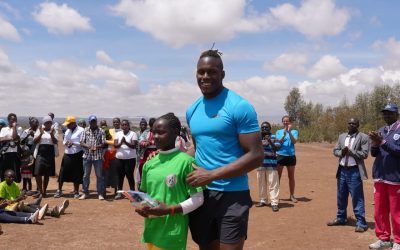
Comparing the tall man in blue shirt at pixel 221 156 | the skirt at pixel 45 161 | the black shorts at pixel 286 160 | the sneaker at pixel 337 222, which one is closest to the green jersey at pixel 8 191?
the skirt at pixel 45 161

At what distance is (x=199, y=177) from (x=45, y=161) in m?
8.18

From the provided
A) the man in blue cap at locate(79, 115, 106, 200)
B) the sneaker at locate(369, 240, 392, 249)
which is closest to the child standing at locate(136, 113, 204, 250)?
the sneaker at locate(369, 240, 392, 249)

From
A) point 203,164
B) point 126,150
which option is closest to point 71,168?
point 126,150

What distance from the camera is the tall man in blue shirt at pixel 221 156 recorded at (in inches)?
115

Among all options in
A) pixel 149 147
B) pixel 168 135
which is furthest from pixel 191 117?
pixel 149 147

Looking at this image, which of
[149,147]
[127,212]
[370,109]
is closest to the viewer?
[127,212]

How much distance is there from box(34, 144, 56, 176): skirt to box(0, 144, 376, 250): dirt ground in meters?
0.66

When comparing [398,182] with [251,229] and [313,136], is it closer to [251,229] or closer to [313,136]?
[251,229]

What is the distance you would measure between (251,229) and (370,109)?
41.6m

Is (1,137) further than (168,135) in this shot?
Yes

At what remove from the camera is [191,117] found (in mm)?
3256

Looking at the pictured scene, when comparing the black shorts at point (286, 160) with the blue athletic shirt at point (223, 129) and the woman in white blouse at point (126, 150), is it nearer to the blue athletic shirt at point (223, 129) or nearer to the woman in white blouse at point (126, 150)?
the woman in white blouse at point (126, 150)

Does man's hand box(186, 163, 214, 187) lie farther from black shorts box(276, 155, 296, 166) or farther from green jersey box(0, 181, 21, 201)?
black shorts box(276, 155, 296, 166)

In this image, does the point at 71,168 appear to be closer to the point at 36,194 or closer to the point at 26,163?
the point at 36,194
